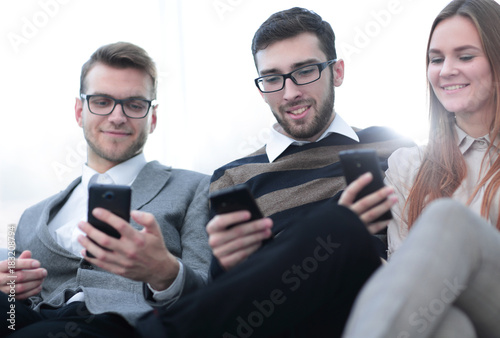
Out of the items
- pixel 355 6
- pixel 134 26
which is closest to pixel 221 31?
pixel 134 26

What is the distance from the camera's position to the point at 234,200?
3.86 ft

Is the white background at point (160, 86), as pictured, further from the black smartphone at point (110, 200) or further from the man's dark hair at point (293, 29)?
the black smartphone at point (110, 200)

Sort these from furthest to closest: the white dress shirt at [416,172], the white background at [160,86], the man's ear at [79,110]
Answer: the white background at [160,86], the man's ear at [79,110], the white dress shirt at [416,172]

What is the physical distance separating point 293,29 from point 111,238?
0.98 m

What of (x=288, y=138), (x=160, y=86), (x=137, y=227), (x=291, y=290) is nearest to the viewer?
(x=291, y=290)

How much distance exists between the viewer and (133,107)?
6.24 ft

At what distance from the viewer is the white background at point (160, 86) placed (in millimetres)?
2424

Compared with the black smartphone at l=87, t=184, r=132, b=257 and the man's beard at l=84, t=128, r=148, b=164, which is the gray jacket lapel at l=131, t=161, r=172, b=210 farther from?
the black smartphone at l=87, t=184, r=132, b=257

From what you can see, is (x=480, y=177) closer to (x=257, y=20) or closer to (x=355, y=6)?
(x=355, y=6)

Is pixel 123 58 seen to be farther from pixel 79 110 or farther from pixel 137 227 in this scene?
pixel 137 227

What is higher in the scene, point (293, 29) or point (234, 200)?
point (293, 29)

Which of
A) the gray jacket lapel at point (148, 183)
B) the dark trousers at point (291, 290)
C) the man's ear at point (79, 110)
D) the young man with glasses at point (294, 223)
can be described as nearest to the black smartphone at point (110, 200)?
the young man with glasses at point (294, 223)

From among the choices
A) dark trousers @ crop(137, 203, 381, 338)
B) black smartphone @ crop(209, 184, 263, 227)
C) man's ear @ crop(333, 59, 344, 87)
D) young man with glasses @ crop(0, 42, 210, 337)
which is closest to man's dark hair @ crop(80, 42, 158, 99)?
young man with glasses @ crop(0, 42, 210, 337)

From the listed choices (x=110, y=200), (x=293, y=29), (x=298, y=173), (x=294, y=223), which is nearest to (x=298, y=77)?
(x=293, y=29)
